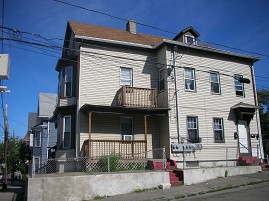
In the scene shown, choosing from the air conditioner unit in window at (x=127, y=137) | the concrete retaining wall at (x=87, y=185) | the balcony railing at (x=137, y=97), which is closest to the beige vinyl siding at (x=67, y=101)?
the balcony railing at (x=137, y=97)

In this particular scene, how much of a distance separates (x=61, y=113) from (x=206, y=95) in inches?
374

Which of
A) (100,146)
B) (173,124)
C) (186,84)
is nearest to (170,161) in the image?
(173,124)

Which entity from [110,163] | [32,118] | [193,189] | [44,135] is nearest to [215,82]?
[193,189]

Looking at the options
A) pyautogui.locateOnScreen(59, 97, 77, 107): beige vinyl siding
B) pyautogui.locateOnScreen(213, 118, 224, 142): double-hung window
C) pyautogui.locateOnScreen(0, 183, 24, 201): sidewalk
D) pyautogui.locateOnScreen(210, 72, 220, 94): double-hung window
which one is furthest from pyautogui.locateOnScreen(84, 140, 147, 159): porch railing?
pyautogui.locateOnScreen(210, 72, 220, 94): double-hung window

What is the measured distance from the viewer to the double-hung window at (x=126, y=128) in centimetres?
1748

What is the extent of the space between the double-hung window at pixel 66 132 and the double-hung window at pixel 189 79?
7.84 meters

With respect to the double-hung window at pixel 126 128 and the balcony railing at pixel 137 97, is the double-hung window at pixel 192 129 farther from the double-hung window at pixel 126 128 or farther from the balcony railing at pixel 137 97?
the double-hung window at pixel 126 128

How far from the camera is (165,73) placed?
1812 centimetres

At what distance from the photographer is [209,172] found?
48.5 feet

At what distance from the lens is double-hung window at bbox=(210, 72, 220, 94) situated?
63.9ft

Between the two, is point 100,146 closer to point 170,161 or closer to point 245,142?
point 170,161

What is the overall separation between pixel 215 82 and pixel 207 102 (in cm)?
179

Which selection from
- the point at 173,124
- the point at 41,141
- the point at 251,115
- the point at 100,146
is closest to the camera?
the point at 100,146

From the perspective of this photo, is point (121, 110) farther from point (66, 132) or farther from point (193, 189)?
point (193, 189)
